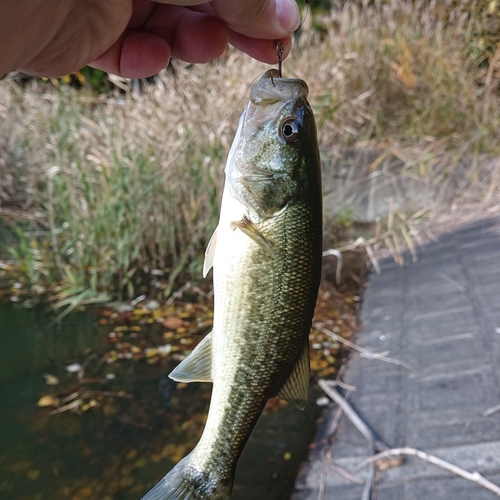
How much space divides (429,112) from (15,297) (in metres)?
4.31

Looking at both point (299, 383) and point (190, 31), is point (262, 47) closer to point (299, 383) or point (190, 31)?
point (190, 31)

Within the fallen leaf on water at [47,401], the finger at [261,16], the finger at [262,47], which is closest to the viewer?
the finger at [261,16]

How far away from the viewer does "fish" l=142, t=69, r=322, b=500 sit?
4.10ft

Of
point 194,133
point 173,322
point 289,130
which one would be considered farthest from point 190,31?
point 173,322

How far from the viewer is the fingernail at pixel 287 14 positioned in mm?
1511

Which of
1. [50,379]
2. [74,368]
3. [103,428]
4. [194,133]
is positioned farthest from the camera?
[194,133]

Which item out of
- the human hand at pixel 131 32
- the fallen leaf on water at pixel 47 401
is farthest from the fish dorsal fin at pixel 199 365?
the fallen leaf on water at pixel 47 401

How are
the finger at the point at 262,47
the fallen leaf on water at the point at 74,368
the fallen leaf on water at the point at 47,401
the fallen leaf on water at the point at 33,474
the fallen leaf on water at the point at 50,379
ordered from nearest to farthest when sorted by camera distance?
1. the finger at the point at 262,47
2. the fallen leaf on water at the point at 33,474
3. the fallen leaf on water at the point at 47,401
4. the fallen leaf on water at the point at 50,379
5. the fallen leaf on water at the point at 74,368

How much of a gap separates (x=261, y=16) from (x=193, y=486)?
139 centimetres

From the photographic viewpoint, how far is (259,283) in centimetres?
125

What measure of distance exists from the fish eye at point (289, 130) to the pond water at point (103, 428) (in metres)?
1.77

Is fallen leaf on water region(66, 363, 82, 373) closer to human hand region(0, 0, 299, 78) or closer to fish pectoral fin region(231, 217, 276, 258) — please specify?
human hand region(0, 0, 299, 78)

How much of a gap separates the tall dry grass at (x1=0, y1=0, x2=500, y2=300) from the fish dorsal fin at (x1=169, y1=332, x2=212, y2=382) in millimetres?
1606

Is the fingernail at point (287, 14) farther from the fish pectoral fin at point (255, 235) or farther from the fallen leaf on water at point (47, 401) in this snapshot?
the fallen leaf on water at point (47, 401)
